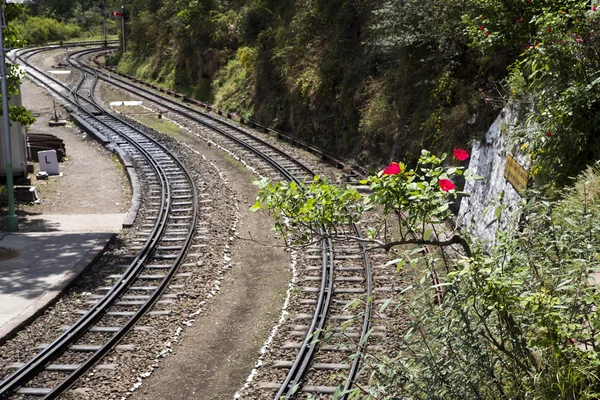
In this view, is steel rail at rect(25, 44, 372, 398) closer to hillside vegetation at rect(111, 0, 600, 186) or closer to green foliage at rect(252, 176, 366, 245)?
green foliage at rect(252, 176, 366, 245)

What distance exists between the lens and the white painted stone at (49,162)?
2281 cm

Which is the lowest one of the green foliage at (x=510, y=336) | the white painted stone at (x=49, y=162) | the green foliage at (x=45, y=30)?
the white painted stone at (x=49, y=162)

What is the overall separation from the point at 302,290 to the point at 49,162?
44.4ft

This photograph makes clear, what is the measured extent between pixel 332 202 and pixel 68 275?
30.7ft

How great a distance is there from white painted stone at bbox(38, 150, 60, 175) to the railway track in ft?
8.68

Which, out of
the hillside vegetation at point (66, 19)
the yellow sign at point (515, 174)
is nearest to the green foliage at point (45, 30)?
the hillside vegetation at point (66, 19)

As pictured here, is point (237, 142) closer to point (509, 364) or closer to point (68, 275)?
point (68, 275)

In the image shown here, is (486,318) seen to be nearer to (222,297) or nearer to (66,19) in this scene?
(222,297)

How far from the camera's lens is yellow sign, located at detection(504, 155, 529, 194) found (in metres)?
12.0

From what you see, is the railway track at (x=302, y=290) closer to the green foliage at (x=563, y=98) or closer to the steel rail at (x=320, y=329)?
the steel rail at (x=320, y=329)

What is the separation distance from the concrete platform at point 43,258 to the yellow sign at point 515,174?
27.7 feet

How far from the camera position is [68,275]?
13.6 meters

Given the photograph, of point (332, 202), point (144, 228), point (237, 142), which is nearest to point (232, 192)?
point (144, 228)

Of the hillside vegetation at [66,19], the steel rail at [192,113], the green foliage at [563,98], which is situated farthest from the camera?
the hillside vegetation at [66,19]
